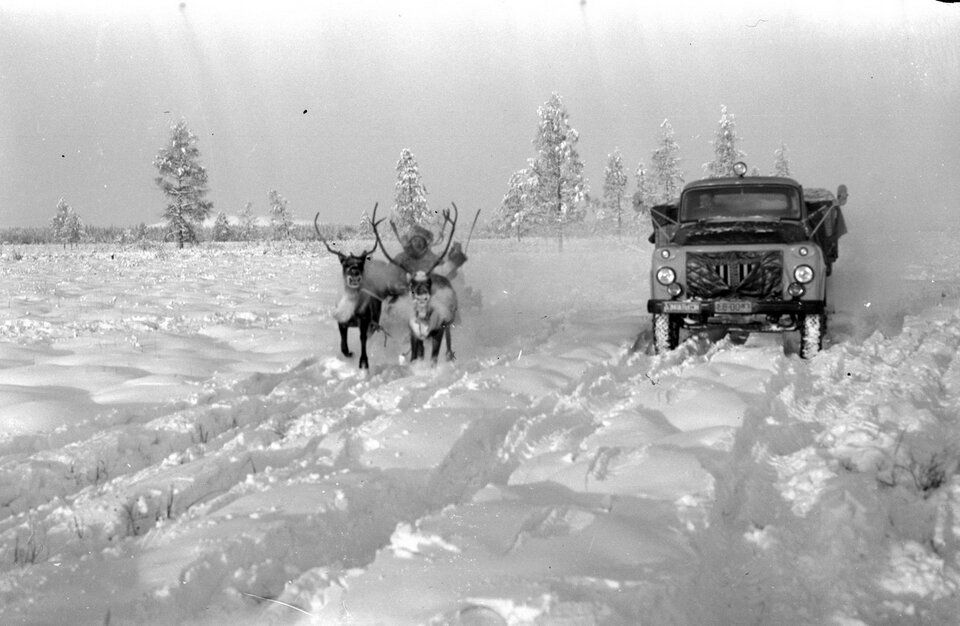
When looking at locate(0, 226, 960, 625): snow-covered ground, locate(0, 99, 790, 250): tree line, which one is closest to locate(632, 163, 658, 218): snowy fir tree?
locate(0, 99, 790, 250): tree line

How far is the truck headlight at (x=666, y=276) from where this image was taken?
8070mm

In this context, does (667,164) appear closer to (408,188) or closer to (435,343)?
(408,188)

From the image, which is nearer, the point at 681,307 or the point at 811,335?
the point at 811,335

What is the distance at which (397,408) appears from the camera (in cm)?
561

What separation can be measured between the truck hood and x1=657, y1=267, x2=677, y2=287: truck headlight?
37 cm

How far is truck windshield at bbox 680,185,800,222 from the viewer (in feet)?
30.0

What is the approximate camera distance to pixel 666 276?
319 inches

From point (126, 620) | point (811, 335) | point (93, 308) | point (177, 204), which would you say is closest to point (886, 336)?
point (811, 335)

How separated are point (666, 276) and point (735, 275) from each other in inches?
29.3

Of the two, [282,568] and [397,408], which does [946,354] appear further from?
[282,568]

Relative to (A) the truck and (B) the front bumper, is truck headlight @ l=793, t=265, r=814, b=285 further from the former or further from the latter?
(B) the front bumper

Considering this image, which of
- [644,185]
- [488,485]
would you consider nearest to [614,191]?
[644,185]

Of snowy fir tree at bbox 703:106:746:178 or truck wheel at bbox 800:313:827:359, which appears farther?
snowy fir tree at bbox 703:106:746:178

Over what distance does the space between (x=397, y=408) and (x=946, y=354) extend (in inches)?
206
